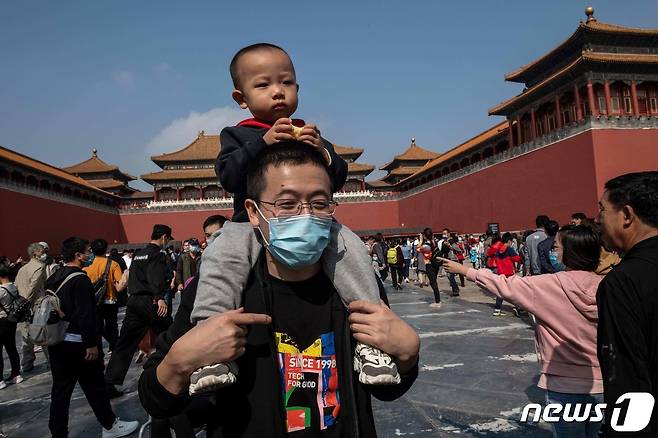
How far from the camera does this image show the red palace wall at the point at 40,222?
55.6 ft

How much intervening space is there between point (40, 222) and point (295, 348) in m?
23.2

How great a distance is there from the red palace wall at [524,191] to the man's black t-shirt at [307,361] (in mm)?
15778

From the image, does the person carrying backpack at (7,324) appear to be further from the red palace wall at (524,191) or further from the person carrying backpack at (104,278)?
the red palace wall at (524,191)

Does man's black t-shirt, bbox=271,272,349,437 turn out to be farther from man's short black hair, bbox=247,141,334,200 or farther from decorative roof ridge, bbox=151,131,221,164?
decorative roof ridge, bbox=151,131,221,164

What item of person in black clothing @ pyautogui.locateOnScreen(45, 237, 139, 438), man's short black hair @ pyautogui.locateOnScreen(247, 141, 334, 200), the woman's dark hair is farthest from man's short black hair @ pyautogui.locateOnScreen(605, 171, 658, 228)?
person in black clothing @ pyautogui.locateOnScreen(45, 237, 139, 438)

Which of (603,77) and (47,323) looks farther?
(603,77)

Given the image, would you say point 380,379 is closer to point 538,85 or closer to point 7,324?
point 7,324

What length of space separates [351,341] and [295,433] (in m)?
0.29

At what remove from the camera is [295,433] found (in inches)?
43.8

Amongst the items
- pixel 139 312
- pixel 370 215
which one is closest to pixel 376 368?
pixel 139 312

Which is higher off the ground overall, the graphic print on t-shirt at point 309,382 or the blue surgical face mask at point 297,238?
the blue surgical face mask at point 297,238

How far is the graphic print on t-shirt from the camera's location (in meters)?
1.13

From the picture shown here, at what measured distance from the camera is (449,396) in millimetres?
3479

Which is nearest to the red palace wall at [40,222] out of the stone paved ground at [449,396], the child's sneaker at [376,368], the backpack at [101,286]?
the stone paved ground at [449,396]
